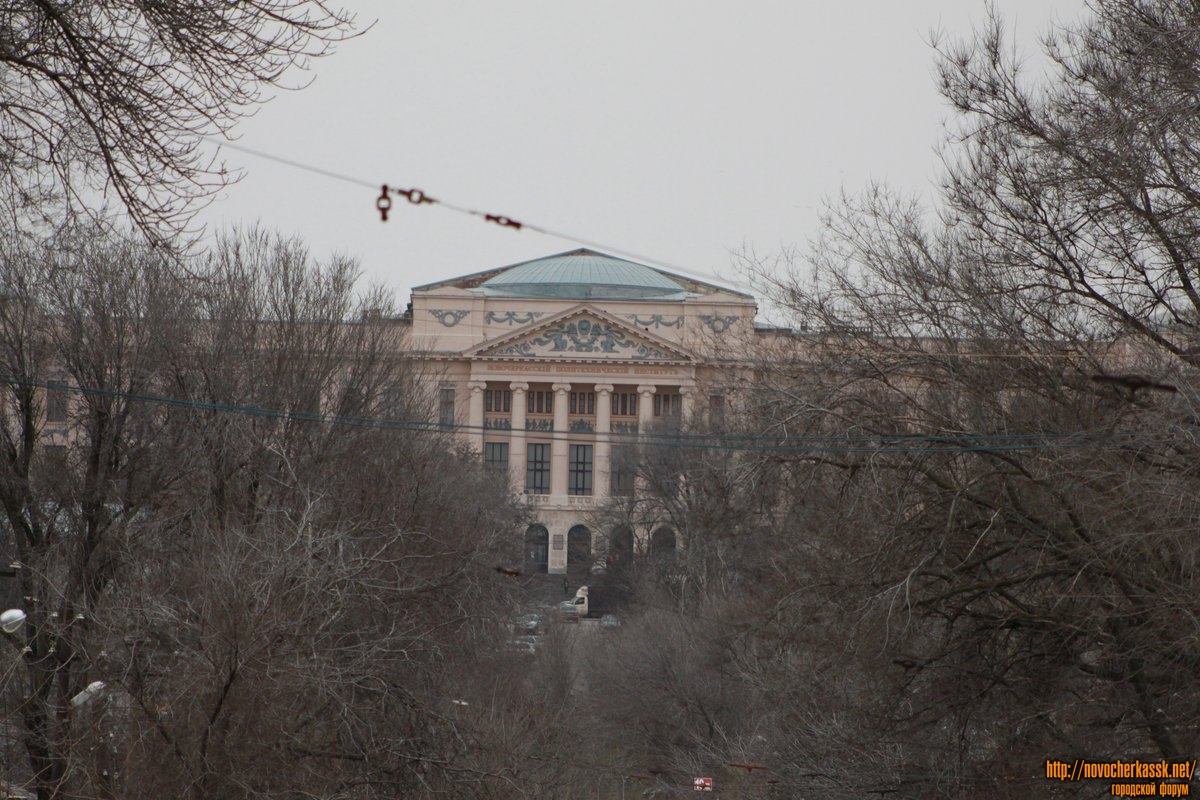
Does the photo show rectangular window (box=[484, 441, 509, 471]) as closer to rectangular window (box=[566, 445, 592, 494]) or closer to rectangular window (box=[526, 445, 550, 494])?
rectangular window (box=[526, 445, 550, 494])

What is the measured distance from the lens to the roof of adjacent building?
80000mm

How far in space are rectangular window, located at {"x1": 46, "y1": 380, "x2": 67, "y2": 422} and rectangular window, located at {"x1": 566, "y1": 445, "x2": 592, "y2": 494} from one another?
55778 millimetres

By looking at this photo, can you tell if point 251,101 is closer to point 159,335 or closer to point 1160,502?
point 1160,502

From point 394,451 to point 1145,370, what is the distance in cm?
1600

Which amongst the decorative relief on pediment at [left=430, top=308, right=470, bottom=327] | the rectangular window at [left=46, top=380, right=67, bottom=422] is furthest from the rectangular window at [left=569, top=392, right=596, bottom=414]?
the rectangular window at [left=46, top=380, right=67, bottom=422]

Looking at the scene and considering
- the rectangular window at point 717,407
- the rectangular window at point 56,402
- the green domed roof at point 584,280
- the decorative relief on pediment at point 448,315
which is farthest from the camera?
the green domed roof at point 584,280

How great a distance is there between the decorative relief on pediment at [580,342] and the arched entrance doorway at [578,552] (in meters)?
8.95

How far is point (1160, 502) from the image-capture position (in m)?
11.7

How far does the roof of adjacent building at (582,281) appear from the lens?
8000 cm

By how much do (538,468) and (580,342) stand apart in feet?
24.5

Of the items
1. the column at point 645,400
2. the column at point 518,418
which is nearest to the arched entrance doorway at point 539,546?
the column at point 518,418

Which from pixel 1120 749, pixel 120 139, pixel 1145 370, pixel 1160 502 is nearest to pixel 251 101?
pixel 120 139

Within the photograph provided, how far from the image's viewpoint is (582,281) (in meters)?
82.1

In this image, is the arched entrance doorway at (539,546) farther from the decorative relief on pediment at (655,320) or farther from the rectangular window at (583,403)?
the decorative relief on pediment at (655,320)
